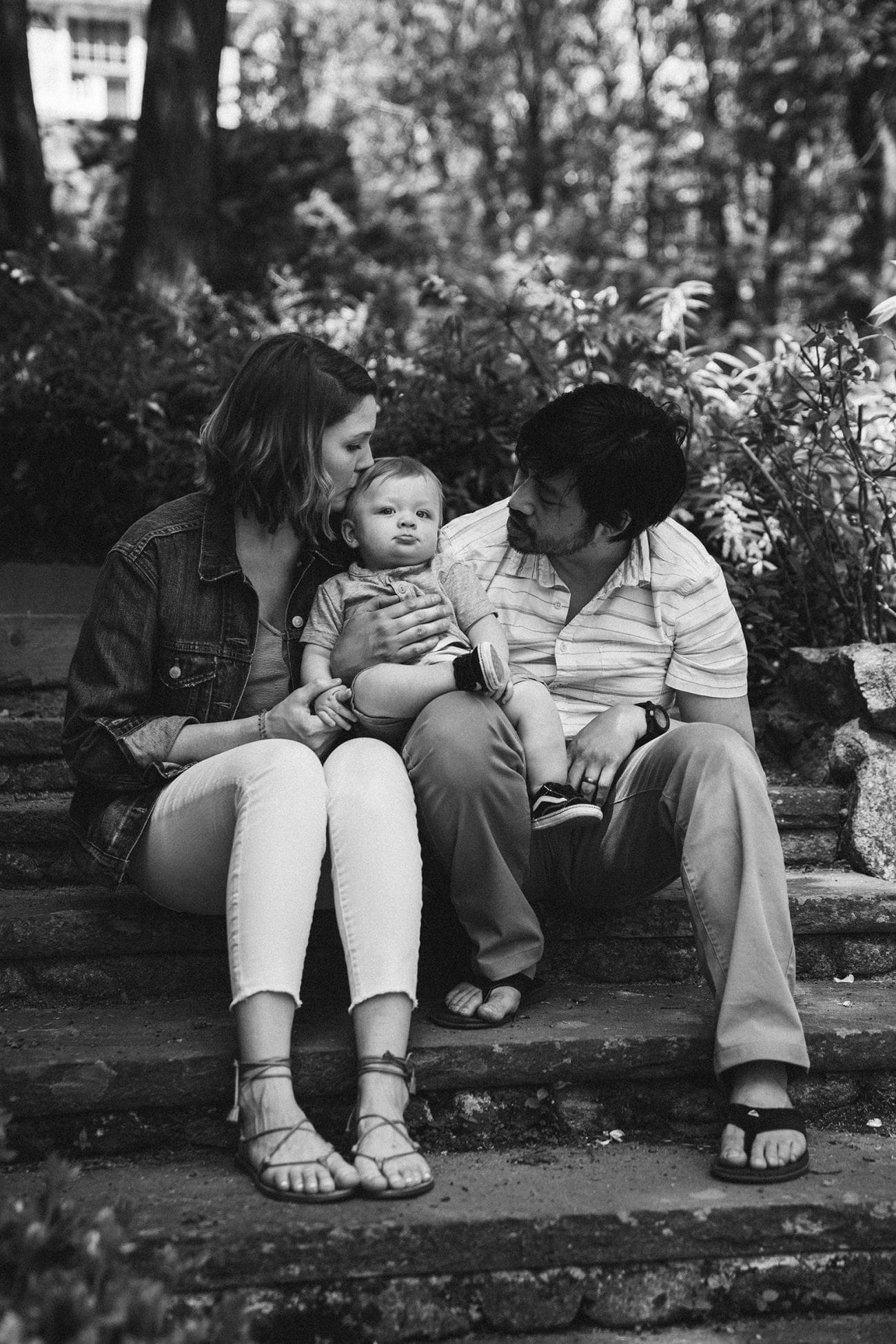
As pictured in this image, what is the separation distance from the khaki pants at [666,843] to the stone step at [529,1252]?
27 cm

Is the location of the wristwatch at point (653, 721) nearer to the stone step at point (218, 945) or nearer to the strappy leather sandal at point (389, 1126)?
the stone step at point (218, 945)

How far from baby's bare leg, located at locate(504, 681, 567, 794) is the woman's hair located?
0.58 m

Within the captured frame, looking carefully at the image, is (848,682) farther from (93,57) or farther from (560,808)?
(93,57)

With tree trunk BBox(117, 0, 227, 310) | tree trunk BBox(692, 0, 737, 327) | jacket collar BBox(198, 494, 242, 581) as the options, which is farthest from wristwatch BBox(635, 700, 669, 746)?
A: tree trunk BBox(692, 0, 737, 327)

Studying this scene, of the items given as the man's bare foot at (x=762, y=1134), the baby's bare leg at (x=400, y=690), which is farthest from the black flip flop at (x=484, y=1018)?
the baby's bare leg at (x=400, y=690)

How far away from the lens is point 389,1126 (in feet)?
6.78

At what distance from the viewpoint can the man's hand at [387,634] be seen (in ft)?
8.33

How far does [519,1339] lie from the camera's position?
1.98m

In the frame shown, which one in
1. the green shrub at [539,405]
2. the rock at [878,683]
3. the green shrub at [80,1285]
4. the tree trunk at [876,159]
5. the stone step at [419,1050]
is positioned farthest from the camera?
the tree trunk at [876,159]

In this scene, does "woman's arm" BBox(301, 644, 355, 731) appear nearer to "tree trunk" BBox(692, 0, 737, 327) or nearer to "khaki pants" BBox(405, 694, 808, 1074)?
"khaki pants" BBox(405, 694, 808, 1074)

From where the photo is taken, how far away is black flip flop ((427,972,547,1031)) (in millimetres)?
2379

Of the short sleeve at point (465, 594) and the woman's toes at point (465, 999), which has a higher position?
the short sleeve at point (465, 594)

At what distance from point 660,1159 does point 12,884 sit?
1594mm

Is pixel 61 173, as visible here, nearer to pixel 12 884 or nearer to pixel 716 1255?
pixel 12 884
